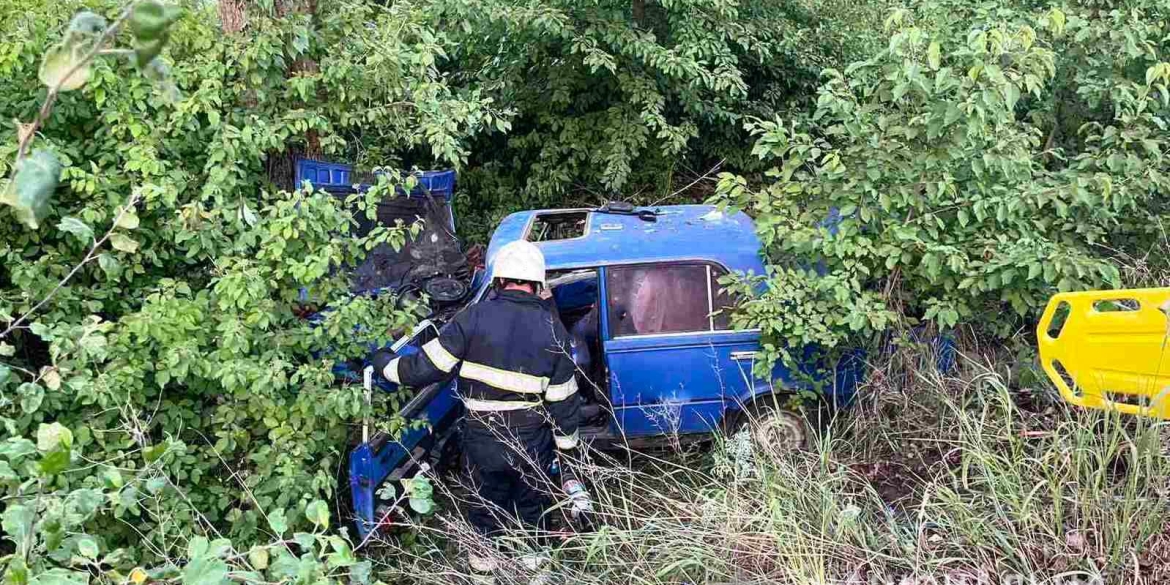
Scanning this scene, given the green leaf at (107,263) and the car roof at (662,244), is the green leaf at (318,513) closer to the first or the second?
the green leaf at (107,263)

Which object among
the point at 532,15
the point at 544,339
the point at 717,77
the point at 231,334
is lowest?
the point at 544,339

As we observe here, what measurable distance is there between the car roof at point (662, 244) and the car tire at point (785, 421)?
761mm

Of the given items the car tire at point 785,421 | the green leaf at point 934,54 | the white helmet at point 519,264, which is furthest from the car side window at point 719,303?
the green leaf at point 934,54

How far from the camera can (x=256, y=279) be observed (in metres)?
3.67

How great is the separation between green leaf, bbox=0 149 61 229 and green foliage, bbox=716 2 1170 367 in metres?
3.38

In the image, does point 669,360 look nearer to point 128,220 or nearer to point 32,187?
point 128,220

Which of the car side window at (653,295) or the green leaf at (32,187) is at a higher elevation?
the green leaf at (32,187)

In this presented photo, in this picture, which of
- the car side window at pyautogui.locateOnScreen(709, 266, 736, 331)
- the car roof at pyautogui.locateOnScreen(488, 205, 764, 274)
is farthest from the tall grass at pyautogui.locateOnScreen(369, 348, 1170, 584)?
the car roof at pyautogui.locateOnScreen(488, 205, 764, 274)

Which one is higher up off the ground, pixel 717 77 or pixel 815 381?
Answer: pixel 717 77

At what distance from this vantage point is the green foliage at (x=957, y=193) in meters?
3.78

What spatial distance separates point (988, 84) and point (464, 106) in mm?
Result: 2533

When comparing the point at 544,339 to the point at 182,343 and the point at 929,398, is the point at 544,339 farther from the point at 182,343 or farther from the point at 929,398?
the point at 929,398

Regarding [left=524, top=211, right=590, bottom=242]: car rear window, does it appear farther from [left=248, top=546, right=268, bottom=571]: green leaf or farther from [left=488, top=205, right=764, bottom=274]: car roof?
[left=248, top=546, right=268, bottom=571]: green leaf

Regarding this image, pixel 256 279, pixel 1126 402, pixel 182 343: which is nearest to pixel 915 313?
pixel 1126 402
